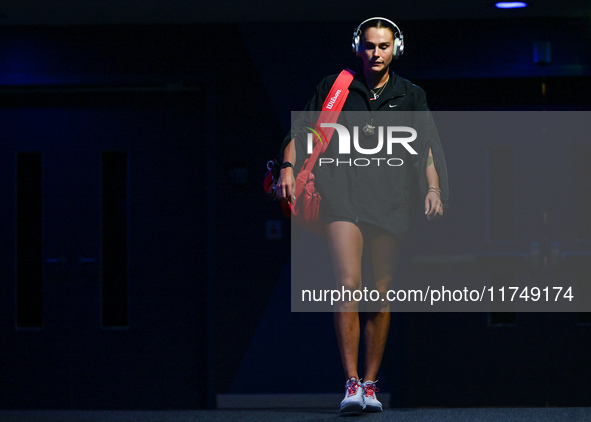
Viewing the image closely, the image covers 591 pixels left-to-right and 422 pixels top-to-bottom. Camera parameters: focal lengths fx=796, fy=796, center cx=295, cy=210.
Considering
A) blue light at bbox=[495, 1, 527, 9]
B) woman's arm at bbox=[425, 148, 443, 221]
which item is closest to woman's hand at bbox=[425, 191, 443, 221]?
woman's arm at bbox=[425, 148, 443, 221]

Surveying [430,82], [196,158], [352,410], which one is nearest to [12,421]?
[352,410]

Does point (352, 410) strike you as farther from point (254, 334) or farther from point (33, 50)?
point (33, 50)

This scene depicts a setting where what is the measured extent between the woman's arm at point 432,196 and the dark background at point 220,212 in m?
1.88

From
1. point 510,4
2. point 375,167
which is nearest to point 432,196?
point 375,167

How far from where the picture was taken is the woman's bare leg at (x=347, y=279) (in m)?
2.92

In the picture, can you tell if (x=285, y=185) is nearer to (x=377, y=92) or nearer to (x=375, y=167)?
(x=375, y=167)

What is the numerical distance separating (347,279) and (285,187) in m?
0.41

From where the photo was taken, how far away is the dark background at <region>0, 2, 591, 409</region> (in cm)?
484

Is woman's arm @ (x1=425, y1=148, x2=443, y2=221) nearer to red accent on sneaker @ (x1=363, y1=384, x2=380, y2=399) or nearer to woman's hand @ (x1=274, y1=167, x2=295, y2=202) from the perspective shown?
woman's hand @ (x1=274, y1=167, x2=295, y2=202)

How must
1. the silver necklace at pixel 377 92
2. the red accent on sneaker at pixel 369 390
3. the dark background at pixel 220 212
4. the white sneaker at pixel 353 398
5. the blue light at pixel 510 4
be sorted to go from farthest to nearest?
the dark background at pixel 220 212 < the blue light at pixel 510 4 < the silver necklace at pixel 377 92 < the red accent on sneaker at pixel 369 390 < the white sneaker at pixel 353 398

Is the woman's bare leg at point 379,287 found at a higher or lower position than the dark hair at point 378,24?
lower

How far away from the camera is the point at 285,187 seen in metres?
2.94
